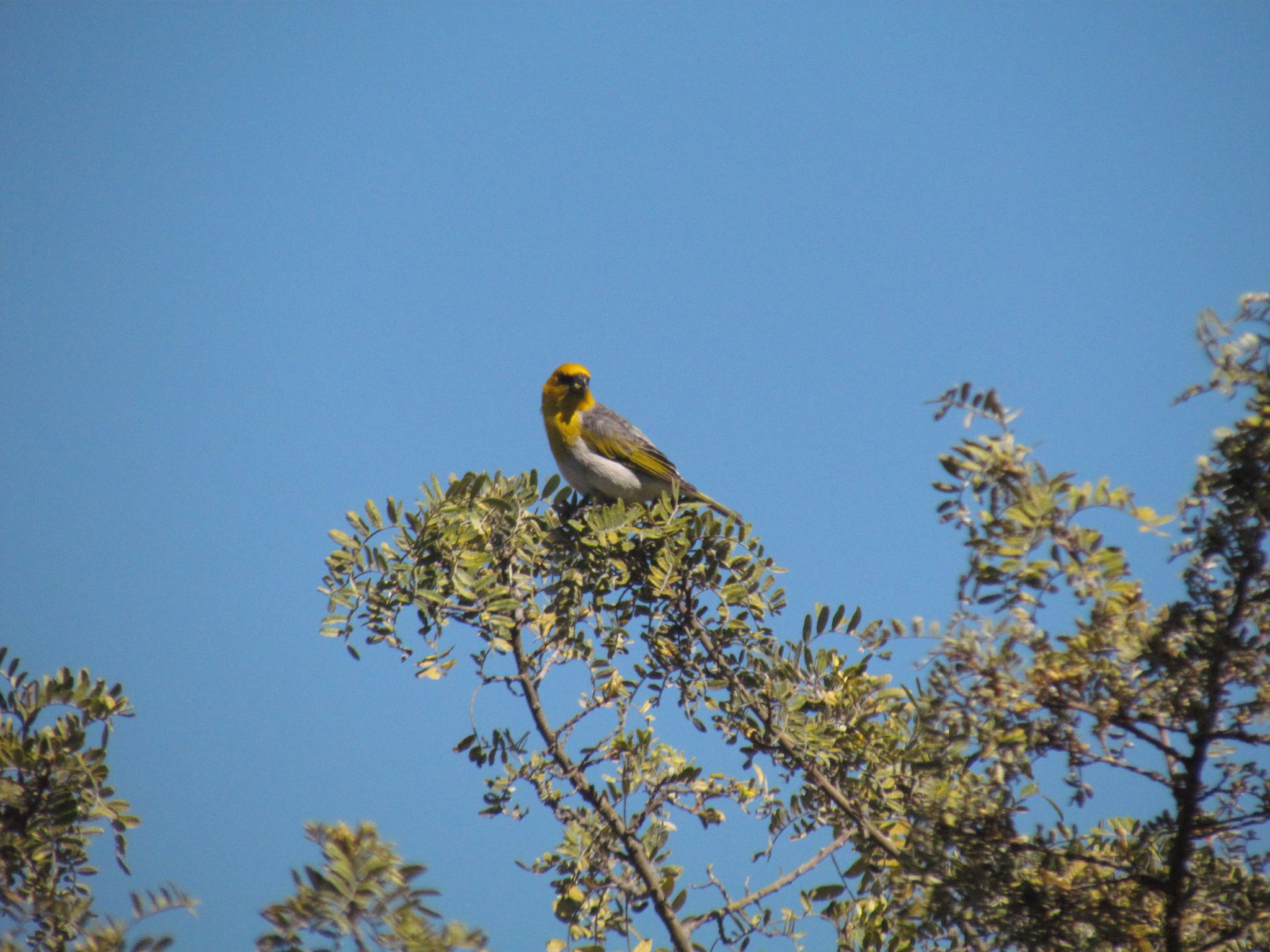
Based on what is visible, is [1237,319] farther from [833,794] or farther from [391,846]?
[391,846]

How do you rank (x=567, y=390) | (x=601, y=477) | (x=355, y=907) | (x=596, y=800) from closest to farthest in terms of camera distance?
(x=355, y=907), (x=596, y=800), (x=601, y=477), (x=567, y=390)

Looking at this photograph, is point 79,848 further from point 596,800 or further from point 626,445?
point 626,445

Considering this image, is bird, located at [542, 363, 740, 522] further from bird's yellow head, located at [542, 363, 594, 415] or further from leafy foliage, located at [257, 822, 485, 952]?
leafy foliage, located at [257, 822, 485, 952]

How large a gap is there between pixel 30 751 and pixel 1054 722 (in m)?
3.35

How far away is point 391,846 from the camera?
2158 mm

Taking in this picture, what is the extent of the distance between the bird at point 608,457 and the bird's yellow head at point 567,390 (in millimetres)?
104

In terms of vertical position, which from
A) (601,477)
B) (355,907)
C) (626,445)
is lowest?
(355,907)

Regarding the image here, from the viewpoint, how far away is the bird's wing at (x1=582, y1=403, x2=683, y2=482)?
7324mm

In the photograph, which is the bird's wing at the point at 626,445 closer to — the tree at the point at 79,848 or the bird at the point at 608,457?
the bird at the point at 608,457

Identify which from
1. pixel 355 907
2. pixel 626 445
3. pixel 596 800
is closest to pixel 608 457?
pixel 626 445

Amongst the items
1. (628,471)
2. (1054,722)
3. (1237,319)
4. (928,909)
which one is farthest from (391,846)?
(628,471)

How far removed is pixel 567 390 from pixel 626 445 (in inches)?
44.1

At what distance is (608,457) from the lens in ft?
24.2

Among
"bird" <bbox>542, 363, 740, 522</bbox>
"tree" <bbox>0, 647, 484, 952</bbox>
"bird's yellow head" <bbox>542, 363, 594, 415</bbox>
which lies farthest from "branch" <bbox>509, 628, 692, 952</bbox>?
"bird's yellow head" <bbox>542, 363, 594, 415</bbox>
